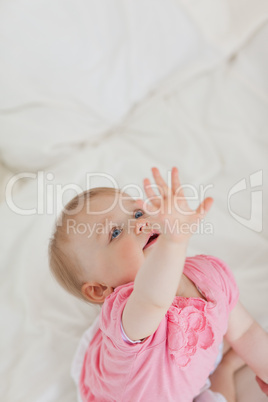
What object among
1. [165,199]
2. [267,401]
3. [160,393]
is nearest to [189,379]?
[160,393]

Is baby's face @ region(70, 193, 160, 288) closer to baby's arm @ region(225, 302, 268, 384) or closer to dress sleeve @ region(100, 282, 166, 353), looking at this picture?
dress sleeve @ region(100, 282, 166, 353)

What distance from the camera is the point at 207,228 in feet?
3.73

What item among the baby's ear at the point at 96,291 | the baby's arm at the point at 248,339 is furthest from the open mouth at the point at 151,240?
the baby's arm at the point at 248,339

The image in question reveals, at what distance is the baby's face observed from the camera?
782 millimetres

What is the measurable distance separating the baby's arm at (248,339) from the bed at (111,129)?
65 millimetres

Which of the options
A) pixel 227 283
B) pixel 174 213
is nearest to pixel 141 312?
pixel 174 213

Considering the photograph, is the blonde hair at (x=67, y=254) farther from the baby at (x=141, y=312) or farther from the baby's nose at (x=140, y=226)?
the baby's nose at (x=140, y=226)

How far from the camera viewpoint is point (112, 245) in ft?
2.60

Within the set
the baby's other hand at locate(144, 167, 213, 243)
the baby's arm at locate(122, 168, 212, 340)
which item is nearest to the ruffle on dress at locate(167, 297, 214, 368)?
the baby's arm at locate(122, 168, 212, 340)

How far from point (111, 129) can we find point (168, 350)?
79 cm

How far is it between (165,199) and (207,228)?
548 mm

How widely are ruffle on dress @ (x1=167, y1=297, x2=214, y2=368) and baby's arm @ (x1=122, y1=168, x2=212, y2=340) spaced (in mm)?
104

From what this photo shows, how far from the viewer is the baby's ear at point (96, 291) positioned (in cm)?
82

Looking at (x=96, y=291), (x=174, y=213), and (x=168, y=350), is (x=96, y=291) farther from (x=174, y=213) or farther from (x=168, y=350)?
(x=174, y=213)
